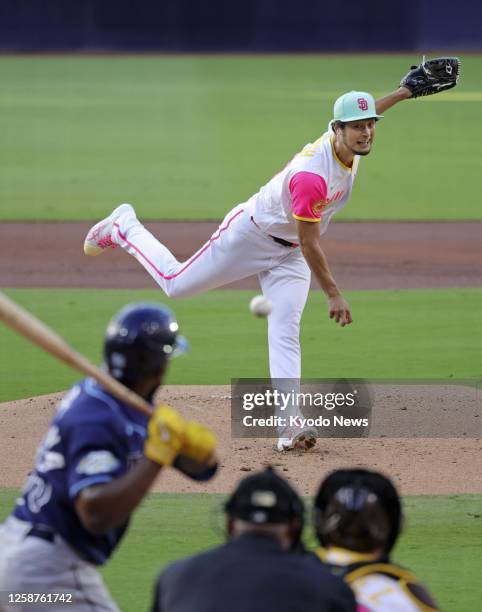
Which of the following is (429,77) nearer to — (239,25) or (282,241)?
(282,241)

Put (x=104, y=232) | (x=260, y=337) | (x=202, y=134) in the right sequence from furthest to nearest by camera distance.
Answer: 1. (x=202, y=134)
2. (x=260, y=337)
3. (x=104, y=232)

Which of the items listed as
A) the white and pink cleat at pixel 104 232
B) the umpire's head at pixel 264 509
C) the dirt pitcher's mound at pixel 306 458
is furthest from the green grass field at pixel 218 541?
the white and pink cleat at pixel 104 232

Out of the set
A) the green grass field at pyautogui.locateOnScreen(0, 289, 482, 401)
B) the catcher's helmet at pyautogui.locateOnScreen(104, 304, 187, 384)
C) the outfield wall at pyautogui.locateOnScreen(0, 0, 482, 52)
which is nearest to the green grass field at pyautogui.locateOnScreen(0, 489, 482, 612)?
the catcher's helmet at pyautogui.locateOnScreen(104, 304, 187, 384)

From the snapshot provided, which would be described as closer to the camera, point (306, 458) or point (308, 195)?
point (308, 195)

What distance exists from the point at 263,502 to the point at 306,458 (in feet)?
13.2

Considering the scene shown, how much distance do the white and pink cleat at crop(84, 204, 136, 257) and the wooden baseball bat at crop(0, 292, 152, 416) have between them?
4292mm

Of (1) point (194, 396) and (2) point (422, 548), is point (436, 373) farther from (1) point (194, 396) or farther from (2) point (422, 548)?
(2) point (422, 548)

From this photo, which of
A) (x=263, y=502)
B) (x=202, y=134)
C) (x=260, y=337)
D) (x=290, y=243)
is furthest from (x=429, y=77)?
(x=202, y=134)

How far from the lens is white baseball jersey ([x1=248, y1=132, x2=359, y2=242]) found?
678 centimetres

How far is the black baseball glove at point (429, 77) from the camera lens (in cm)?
798

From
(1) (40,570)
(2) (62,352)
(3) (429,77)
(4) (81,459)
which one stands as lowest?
(1) (40,570)

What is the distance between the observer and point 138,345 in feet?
11.3

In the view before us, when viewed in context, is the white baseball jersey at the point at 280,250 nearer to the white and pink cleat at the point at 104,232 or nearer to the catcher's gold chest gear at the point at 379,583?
the white and pink cleat at the point at 104,232

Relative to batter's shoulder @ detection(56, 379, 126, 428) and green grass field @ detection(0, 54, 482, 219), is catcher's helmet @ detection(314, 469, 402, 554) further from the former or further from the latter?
green grass field @ detection(0, 54, 482, 219)
